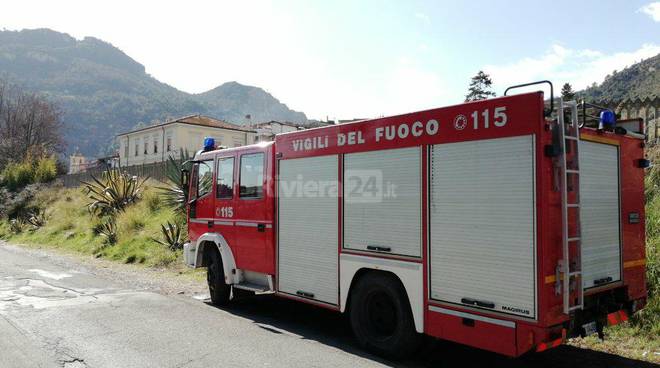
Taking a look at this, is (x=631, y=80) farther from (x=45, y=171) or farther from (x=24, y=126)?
(x=24, y=126)

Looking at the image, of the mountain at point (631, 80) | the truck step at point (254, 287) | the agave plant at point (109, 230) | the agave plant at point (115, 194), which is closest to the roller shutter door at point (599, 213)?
the truck step at point (254, 287)

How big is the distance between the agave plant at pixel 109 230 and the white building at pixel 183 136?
98.0 feet

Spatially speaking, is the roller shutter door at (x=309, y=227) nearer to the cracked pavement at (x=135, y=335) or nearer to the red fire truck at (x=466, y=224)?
the red fire truck at (x=466, y=224)

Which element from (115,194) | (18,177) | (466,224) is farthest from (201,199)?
(18,177)

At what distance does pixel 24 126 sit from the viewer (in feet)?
151

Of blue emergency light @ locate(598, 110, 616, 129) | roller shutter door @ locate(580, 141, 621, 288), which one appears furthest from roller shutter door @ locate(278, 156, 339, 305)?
blue emergency light @ locate(598, 110, 616, 129)

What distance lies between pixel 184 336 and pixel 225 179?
273cm

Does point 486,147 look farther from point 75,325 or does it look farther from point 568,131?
point 75,325

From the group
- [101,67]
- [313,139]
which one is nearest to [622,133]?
[313,139]

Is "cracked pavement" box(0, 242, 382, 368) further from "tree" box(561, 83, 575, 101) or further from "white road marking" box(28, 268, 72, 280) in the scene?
"tree" box(561, 83, 575, 101)

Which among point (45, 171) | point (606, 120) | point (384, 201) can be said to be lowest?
point (384, 201)

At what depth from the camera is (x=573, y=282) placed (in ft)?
14.5

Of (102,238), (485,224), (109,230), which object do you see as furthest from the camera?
(102,238)

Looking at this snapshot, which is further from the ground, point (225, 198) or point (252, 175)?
point (252, 175)
